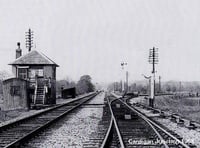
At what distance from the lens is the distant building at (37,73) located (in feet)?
99.8

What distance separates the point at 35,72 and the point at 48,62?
5.31 feet

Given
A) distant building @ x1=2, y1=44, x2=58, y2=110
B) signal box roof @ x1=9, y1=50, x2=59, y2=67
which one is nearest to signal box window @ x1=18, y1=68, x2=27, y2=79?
distant building @ x1=2, y1=44, x2=58, y2=110

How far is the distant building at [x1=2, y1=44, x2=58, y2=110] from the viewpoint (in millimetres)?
30406

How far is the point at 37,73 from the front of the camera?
104 ft

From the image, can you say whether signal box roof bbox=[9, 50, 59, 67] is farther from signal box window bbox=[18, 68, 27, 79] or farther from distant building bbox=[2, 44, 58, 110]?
signal box window bbox=[18, 68, 27, 79]

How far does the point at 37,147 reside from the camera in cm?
878

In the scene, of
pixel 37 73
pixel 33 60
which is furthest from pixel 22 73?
pixel 33 60

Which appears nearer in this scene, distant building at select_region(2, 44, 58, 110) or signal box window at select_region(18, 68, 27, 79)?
distant building at select_region(2, 44, 58, 110)

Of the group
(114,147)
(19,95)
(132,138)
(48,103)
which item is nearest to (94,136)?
(132,138)

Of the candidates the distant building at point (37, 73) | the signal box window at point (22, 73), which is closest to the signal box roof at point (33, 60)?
the distant building at point (37, 73)

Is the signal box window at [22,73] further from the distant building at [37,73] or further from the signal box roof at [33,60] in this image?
the signal box roof at [33,60]

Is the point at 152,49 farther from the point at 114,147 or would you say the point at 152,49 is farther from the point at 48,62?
the point at 114,147

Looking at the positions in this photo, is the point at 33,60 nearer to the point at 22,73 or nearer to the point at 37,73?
the point at 37,73

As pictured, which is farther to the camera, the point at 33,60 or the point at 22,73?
the point at 33,60
